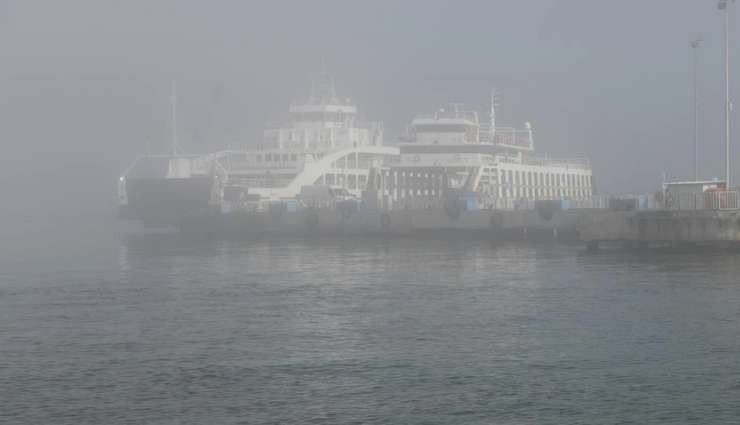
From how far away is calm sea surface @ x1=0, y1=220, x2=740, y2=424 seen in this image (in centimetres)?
1897

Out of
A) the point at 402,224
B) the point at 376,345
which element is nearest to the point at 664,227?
the point at 402,224

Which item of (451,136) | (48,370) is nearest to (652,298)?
(48,370)

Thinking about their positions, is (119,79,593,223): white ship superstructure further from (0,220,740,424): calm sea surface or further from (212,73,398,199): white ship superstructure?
(0,220,740,424): calm sea surface

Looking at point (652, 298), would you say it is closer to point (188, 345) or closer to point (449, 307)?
point (449, 307)

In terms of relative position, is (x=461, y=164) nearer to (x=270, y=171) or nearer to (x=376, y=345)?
(x=270, y=171)

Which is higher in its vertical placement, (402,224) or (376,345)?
(402,224)

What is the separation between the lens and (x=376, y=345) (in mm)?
24906

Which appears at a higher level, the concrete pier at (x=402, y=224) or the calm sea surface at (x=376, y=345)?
the concrete pier at (x=402, y=224)

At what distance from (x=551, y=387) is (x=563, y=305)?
11.4 meters

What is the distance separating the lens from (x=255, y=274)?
4281 cm

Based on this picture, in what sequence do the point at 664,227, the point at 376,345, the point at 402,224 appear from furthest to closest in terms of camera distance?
the point at 402,224 → the point at 664,227 → the point at 376,345

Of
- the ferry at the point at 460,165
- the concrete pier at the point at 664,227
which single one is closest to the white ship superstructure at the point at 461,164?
the ferry at the point at 460,165

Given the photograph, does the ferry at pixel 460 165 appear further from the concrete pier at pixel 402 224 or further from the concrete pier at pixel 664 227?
the concrete pier at pixel 664 227

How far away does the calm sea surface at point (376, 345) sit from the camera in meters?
19.0
